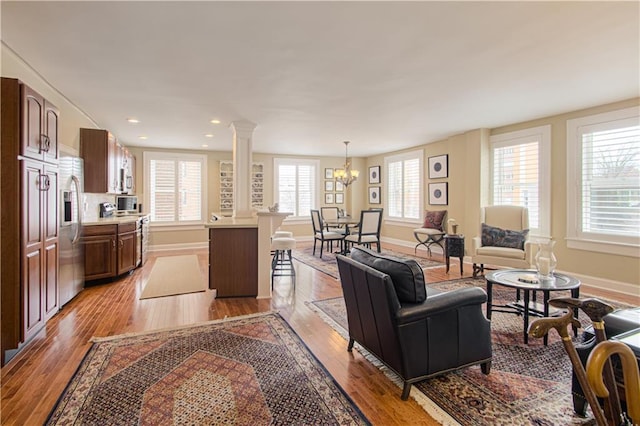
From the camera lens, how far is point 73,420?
5.90 ft

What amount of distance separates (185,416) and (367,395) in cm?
110

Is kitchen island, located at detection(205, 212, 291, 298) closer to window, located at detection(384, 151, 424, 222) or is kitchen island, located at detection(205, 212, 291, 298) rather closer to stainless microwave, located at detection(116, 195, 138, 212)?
stainless microwave, located at detection(116, 195, 138, 212)

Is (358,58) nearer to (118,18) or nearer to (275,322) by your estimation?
(118,18)

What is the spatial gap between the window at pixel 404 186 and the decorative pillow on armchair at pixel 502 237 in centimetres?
266

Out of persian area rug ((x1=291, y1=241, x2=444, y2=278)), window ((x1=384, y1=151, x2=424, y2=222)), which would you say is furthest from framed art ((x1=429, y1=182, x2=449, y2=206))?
persian area rug ((x1=291, y1=241, x2=444, y2=278))

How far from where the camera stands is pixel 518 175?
5359mm

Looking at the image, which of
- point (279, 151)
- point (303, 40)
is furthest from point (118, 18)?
point (279, 151)

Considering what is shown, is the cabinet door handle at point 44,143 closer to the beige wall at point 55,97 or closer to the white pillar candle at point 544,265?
the beige wall at point 55,97

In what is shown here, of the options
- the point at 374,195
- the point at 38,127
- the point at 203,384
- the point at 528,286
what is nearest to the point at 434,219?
the point at 374,195

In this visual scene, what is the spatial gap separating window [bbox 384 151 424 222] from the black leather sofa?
18.5ft

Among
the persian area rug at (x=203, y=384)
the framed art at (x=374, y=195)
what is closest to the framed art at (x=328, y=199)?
the framed art at (x=374, y=195)

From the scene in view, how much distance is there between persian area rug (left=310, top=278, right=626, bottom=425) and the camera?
5.93 ft

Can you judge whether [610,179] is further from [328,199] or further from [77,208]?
[77,208]

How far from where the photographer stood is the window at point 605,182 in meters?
4.06
